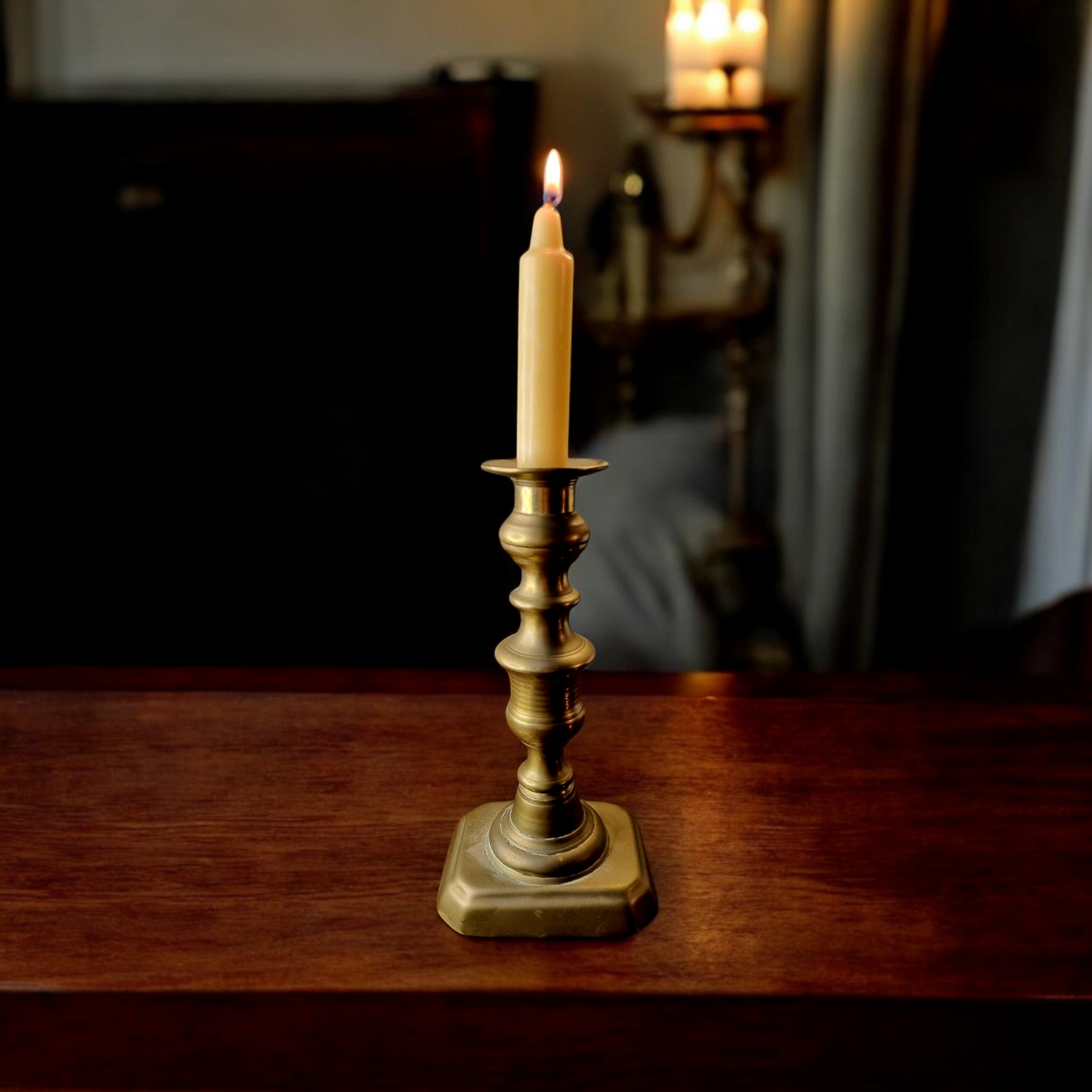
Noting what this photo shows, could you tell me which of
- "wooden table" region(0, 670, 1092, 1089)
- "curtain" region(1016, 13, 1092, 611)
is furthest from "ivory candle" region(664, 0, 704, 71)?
"wooden table" region(0, 670, 1092, 1089)

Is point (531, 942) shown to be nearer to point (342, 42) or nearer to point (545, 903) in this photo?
point (545, 903)

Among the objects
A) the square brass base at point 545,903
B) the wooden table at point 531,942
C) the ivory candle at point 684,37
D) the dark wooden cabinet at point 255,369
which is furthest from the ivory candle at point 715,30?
the square brass base at point 545,903

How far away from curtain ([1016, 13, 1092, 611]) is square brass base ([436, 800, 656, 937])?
2.78 feet

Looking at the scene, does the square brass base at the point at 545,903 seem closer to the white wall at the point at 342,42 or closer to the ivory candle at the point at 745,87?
the ivory candle at the point at 745,87

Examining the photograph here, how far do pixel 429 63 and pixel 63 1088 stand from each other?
139 centimetres

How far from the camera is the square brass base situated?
0.29 meters

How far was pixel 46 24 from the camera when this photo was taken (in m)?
1.37

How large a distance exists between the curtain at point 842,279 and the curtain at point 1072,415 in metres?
0.16

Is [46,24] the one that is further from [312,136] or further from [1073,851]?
[1073,851]

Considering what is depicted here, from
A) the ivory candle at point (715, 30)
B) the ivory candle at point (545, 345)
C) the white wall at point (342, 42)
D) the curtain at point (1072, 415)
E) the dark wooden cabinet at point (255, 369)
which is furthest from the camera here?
the white wall at point (342, 42)

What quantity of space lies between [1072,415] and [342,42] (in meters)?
1.06

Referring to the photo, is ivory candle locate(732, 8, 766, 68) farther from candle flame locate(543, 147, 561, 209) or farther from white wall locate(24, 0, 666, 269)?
candle flame locate(543, 147, 561, 209)

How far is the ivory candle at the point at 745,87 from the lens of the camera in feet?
3.59

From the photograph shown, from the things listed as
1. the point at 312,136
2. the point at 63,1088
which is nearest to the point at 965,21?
the point at 312,136
